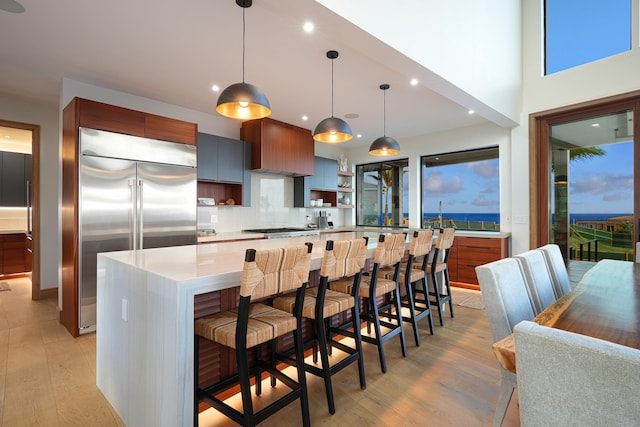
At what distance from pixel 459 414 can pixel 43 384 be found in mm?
2760

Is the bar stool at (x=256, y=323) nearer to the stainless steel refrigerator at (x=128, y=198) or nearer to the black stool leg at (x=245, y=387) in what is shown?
the black stool leg at (x=245, y=387)

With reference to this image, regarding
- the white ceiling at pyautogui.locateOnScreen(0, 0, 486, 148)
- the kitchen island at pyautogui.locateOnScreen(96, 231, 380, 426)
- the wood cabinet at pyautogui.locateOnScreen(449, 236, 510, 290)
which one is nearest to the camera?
the kitchen island at pyautogui.locateOnScreen(96, 231, 380, 426)

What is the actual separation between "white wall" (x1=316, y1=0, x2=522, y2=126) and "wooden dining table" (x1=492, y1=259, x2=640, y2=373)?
6.21ft

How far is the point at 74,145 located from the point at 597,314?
4.07 metres

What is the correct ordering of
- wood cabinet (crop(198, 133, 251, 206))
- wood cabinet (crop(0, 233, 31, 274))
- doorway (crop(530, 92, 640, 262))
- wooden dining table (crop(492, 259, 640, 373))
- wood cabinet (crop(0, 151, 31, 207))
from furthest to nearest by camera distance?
wood cabinet (crop(0, 151, 31, 207))
wood cabinet (crop(0, 233, 31, 274))
wood cabinet (crop(198, 133, 251, 206))
doorway (crop(530, 92, 640, 262))
wooden dining table (crop(492, 259, 640, 373))

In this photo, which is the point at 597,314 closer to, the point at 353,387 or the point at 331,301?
the point at 331,301

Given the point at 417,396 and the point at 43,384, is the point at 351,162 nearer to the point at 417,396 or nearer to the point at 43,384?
the point at 417,396

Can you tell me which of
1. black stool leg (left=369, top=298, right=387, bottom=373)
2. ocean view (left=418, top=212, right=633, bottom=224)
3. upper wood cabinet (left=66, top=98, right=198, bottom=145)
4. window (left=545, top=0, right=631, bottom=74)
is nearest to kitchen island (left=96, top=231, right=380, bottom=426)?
black stool leg (left=369, top=298, right=387, bottom=373)

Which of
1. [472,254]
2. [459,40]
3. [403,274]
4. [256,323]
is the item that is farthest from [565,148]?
[256,323]

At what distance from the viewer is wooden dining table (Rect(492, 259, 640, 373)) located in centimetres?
96

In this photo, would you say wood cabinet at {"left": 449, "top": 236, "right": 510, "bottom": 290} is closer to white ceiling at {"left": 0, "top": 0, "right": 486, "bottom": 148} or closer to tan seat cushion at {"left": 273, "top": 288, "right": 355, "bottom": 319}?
white ceiling at {"left": 0, "top": 0, "right": 486, "bottom": 148}

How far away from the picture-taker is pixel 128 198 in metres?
3.31

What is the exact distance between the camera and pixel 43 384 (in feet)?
7.14

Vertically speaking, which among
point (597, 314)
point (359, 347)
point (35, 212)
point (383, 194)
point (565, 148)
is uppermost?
point (565, 148)
